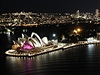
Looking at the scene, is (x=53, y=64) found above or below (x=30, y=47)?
below

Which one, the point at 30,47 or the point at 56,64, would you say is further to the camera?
the point at 30,47

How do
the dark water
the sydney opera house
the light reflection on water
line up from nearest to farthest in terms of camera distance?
the dark water → the light reflection on water → the sydney opera house

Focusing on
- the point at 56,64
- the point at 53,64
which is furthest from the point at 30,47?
the point at 56,64

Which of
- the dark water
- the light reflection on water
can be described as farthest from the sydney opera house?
the light reflection on water

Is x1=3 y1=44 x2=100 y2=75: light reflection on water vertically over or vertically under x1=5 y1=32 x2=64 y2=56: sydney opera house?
under

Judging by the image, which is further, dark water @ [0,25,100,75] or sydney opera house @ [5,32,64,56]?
sydney opera house @ [5,32,64,56]

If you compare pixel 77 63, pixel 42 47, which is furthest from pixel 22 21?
pixel 77 63

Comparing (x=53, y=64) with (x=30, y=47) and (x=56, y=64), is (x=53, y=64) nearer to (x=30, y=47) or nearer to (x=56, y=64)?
(x=56, y=64)

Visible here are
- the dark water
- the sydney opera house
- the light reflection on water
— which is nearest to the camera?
the dark water

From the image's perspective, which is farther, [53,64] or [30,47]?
[30,47]

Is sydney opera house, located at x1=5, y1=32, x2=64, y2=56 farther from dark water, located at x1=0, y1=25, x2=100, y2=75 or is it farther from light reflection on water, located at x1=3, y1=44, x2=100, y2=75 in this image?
light reflection on water, located at x1=3, y1=44, x2=100, y2=75
